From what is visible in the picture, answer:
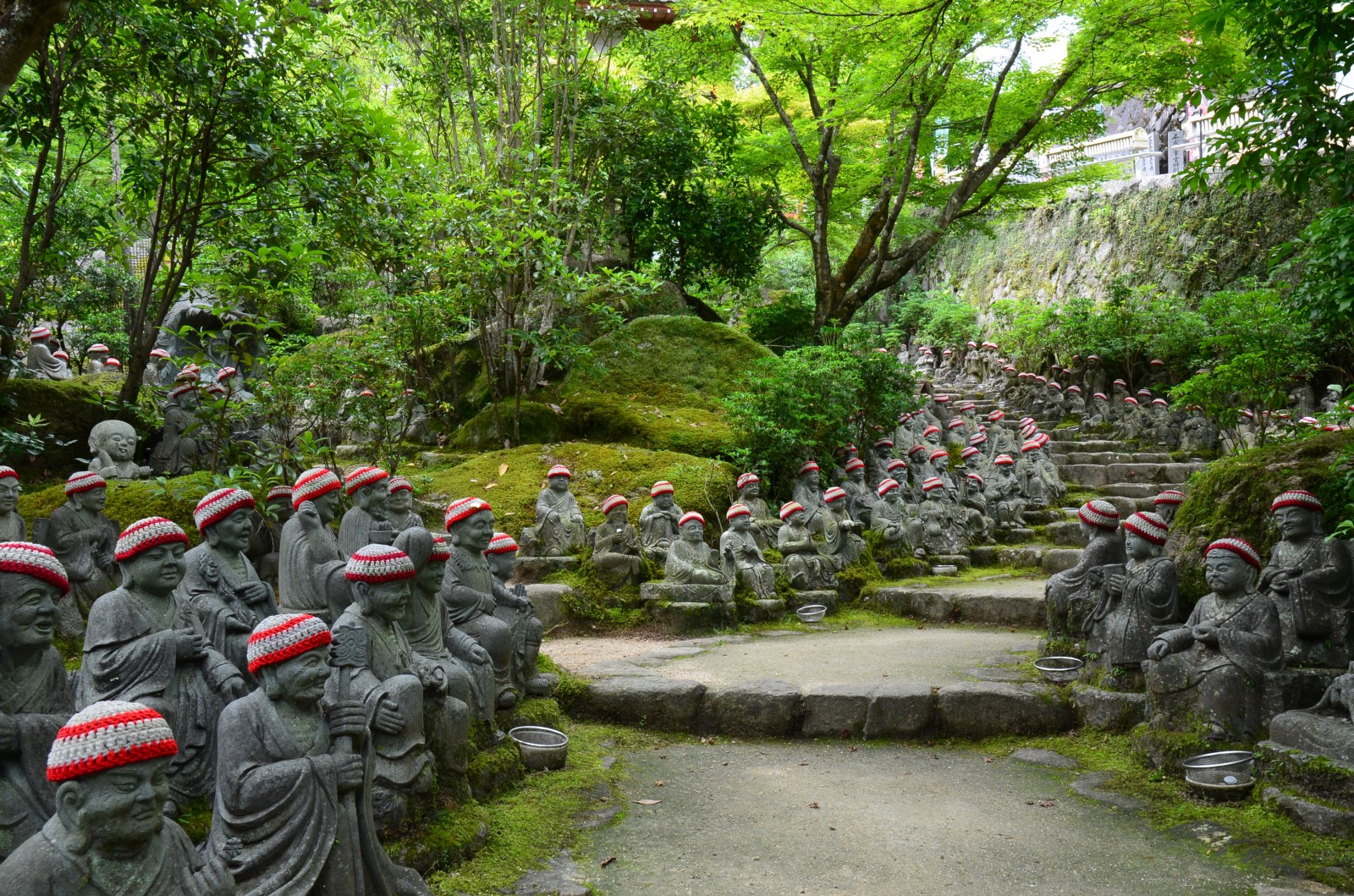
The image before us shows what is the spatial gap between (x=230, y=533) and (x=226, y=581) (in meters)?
0.27

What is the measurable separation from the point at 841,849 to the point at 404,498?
4936mm

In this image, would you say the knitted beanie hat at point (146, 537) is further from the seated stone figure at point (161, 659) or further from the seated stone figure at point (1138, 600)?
the seated stone figure at point (1138, 600)

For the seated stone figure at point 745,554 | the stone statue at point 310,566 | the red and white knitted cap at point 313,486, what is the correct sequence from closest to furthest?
the stone statue at point 310,566 < the red and white knitted cap at point 313,486 < the seated stone figure at point 745,554

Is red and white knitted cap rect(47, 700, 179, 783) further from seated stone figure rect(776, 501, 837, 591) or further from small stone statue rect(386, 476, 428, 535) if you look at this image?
seated stone figure rect(776, 501, 837, 591)

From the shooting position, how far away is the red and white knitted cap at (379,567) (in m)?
4.44

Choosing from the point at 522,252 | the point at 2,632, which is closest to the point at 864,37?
the point at 522,252

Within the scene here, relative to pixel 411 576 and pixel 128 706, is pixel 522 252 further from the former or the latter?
pixel 128 706

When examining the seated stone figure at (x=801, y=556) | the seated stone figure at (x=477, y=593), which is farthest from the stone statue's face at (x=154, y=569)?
the seated stone figure at (x=801, y=556)

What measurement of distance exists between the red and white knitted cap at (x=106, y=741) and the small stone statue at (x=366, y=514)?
416 cm

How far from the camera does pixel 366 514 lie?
22.4 feet

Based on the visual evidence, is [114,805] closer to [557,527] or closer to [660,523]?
[557,527]

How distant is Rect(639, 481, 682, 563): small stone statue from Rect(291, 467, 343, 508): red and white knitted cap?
529cm

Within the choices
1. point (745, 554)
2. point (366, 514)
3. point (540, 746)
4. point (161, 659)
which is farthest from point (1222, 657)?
point (161, 659)

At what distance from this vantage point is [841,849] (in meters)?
4.96
